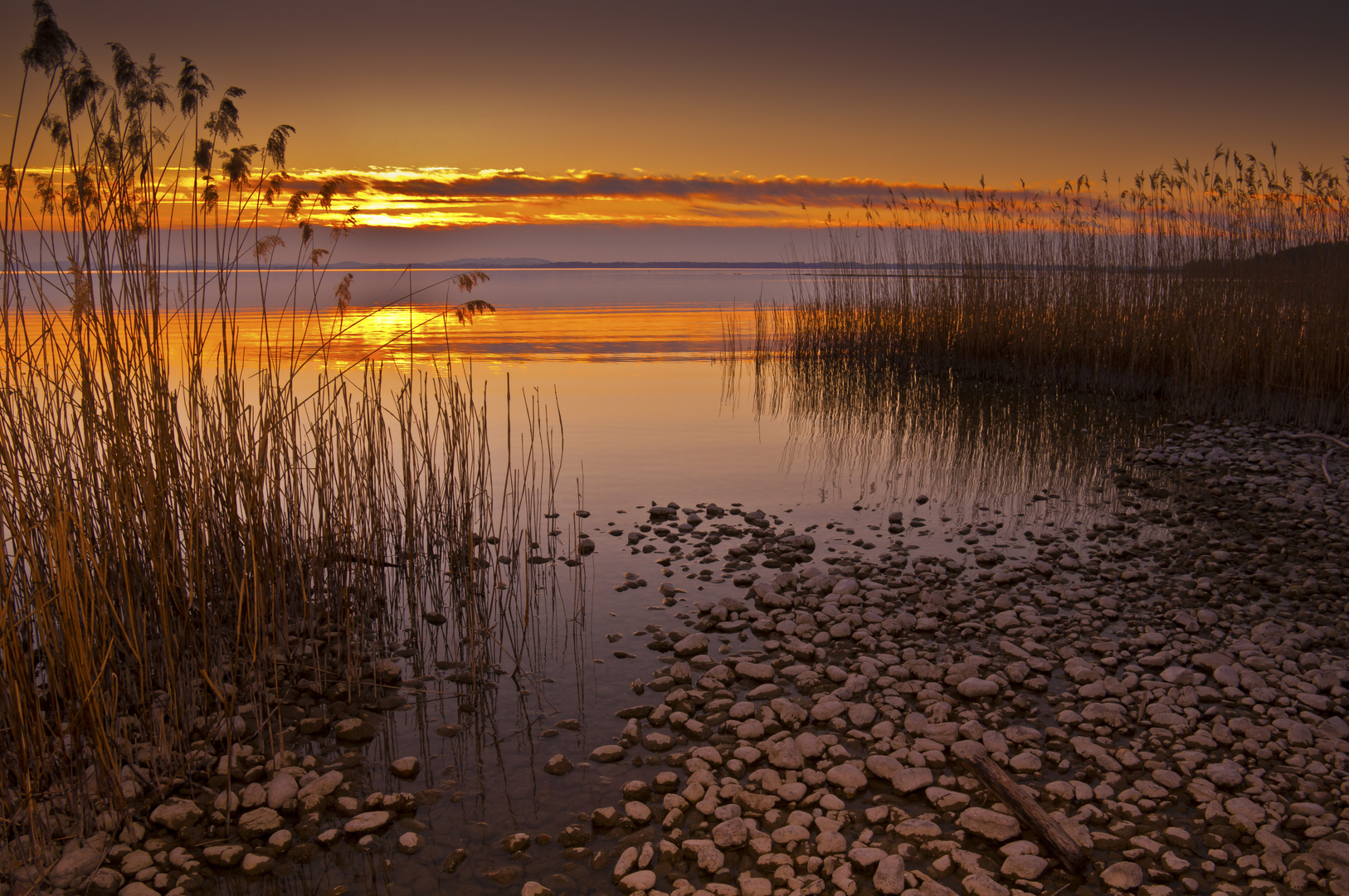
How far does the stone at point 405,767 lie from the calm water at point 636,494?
0.10 ft

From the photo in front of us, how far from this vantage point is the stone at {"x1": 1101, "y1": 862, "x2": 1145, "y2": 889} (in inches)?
85.9

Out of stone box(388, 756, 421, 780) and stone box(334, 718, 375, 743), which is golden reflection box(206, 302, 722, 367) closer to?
stone box(334, 718, 375, 743)

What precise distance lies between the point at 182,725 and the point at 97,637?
0.48 m

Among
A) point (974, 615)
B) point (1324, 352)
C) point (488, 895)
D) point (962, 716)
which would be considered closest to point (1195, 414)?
point (1324, 352)

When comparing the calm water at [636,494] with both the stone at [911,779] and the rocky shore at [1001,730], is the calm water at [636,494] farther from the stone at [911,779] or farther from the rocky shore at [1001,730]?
the stone at [911,779]

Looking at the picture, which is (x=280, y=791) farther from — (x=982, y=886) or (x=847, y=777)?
(x=982, y=886)

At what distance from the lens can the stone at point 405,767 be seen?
2.75 m

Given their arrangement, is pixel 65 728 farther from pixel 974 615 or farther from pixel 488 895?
pixel 974 615

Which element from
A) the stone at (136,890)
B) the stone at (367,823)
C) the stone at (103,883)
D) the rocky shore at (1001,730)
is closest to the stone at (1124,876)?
the rocky shore at (1001,730)

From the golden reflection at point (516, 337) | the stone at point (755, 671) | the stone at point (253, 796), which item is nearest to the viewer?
the stone at point (253, 796)

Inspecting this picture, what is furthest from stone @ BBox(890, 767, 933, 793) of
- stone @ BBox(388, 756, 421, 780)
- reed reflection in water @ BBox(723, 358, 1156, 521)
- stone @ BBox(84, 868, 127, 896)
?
Answer: reed reflection in water @ BBox(723, 358, 1156, 521)

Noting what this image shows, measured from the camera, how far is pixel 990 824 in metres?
2.42

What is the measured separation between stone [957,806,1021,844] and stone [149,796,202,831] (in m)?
2.43

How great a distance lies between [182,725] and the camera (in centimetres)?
282
